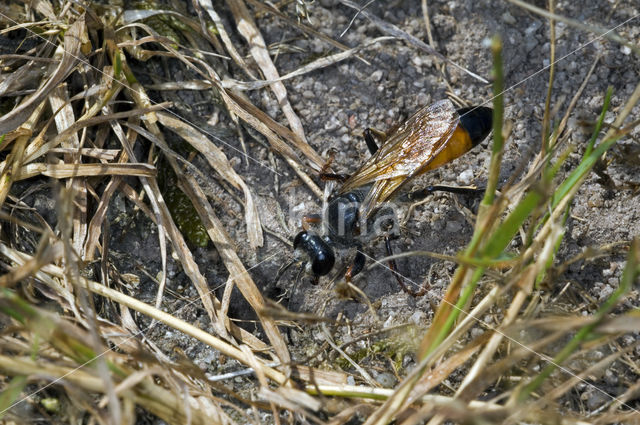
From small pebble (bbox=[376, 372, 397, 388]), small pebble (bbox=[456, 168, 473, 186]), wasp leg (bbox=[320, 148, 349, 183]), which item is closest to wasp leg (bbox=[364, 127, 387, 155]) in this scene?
wasp leg (bbox=[320, 148, 349, 183])

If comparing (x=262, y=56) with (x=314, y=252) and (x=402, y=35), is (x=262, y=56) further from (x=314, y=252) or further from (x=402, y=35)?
(x=314, y=252)

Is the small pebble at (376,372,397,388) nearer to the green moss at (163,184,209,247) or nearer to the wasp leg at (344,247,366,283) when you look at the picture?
the wasp leg at (344,247,366,283)

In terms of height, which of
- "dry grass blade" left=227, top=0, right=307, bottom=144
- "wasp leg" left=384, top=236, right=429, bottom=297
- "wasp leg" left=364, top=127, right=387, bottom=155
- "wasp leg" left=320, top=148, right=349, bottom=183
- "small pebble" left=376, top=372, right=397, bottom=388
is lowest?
"small pebble" left=376, top=372, right=397, bottom=388

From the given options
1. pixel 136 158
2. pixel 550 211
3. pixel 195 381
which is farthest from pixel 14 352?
pixel 550 211

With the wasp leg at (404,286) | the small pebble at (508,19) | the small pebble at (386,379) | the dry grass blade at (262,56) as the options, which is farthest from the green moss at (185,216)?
the small pebble at (508,19)

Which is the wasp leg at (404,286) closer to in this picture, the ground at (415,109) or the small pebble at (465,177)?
the ground at (415,109)

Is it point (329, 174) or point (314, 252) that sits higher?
point (329, 174)

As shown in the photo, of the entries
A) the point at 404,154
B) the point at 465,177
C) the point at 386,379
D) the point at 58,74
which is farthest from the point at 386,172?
the point at 58,74

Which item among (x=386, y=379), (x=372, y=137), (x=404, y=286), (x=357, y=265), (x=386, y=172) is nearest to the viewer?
(x=386, y=379)
